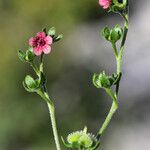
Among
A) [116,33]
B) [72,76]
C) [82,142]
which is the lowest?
[72,76]

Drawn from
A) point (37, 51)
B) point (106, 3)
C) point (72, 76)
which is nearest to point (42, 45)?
point (37, 51)

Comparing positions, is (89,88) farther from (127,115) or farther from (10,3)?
(10,3)

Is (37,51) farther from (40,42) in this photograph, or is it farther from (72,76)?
(72,76)

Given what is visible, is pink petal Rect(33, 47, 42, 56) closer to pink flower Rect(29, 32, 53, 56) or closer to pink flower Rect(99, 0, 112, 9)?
pink flower Rect(29, 32, 53, 56)

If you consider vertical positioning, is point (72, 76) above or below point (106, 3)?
below

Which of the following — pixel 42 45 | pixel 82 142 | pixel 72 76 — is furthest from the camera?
pixel 72 76

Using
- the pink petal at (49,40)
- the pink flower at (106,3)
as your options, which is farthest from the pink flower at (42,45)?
the pink flower at (106,3)

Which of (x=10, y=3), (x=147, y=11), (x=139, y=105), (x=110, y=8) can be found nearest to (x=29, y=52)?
(x=110, y=8)

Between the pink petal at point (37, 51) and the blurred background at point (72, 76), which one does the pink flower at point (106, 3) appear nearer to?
the pink petal at point (37, 51)
